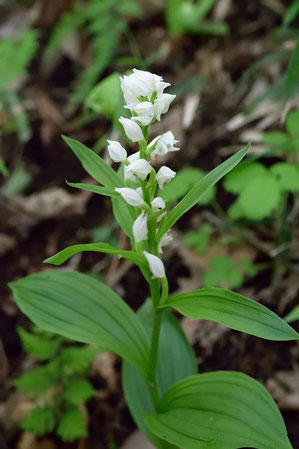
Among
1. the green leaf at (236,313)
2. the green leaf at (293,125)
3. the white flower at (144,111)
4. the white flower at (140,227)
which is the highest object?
the white flower at (144,111)

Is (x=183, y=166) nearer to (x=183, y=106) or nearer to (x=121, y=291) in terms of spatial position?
(x=183, y=106)

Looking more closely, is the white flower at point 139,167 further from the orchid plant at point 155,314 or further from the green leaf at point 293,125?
the green leaf at point 293,125

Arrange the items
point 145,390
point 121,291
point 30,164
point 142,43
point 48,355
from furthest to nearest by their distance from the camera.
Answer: point 142,43 < point 30,164 < point 121,291 < point 48,355 < point 145,390

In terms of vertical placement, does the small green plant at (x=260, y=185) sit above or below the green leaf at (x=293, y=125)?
below

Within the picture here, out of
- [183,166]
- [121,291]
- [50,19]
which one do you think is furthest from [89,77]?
[121,291]

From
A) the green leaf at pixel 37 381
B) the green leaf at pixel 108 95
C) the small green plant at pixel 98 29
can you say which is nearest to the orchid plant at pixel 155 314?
the green leaf at pixel 37 381

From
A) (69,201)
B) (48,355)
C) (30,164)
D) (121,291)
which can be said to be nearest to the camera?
(48,355)

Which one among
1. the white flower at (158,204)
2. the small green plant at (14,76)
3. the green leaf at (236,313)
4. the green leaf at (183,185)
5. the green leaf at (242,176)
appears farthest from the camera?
the small green plant at (14,76)
